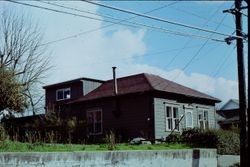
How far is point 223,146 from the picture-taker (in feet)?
86.6

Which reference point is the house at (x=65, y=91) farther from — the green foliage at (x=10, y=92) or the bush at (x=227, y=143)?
the bush at (x=227, y=143)

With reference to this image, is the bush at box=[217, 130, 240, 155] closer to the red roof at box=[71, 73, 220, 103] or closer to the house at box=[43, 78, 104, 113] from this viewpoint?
the red roof at box=[71, 73, 220, 103]

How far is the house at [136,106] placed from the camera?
3406 cm

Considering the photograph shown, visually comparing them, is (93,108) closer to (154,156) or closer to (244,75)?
Answer: (244,75)

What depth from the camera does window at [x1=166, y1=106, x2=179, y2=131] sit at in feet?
115

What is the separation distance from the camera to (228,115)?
63.4 metres

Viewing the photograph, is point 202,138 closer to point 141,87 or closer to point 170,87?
point 141,87

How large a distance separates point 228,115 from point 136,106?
31.5 meters

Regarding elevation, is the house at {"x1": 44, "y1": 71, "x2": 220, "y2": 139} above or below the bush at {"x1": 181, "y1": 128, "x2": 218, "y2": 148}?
above

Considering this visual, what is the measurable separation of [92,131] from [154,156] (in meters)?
20.7

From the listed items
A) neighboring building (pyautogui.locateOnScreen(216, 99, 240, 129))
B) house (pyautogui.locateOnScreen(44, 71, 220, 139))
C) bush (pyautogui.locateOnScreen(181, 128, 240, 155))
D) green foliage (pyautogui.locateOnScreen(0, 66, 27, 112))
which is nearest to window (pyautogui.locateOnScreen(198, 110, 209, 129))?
house (pyautogui.locateOnScreen(44, 71, 220, 139))

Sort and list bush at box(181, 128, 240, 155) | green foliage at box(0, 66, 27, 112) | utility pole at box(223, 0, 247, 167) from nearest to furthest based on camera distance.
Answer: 1. utility pole at box(223, 0, 247, 167)
2. bush at box(181, 128, 240, 155)
3. green foliage at box(0, 66, 27, 112)

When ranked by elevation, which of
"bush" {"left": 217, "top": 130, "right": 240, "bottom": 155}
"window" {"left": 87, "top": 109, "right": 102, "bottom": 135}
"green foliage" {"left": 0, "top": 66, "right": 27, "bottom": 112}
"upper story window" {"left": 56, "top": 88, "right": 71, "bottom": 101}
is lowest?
"bush" {"left": 217, "top": 130, "right": 240, "bottom": 155}

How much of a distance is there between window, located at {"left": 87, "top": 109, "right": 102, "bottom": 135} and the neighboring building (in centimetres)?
1200
